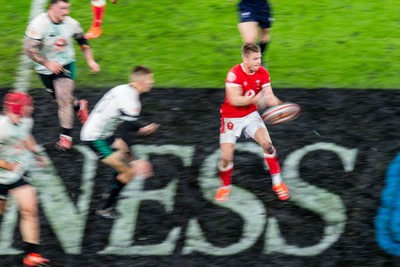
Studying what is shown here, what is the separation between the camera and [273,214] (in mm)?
10891

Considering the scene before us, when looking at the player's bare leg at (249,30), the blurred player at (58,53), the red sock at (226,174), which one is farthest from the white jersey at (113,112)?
the player's bare leg at (249,30)

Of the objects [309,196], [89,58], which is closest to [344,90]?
[309,196]

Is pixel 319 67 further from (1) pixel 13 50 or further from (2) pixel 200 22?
(1) pixel 13 50

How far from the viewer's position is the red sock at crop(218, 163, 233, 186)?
35.8 feet

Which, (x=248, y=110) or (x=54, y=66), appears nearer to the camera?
(x=248, y=110)

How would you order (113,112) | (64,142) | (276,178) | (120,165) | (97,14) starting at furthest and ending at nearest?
(97,14) < (64,142) < (276,178) < (120,165) < (113,112)

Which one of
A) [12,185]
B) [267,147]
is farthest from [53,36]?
[267,147]

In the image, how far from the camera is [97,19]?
46.8 feet

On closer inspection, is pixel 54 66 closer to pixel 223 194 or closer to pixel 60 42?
pixel 60 42

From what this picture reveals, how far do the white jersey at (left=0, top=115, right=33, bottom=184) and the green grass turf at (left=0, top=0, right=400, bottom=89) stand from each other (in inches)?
126

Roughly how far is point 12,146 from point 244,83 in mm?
2784

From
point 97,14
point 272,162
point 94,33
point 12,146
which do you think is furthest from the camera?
point 94,33

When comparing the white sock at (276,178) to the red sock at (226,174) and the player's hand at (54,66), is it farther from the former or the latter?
the player's hand at (54,66)

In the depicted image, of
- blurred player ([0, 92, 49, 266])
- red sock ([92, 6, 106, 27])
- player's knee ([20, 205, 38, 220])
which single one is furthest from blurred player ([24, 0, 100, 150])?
red sock ([92, 6, 106, 27])
